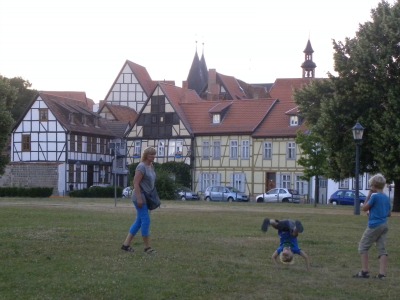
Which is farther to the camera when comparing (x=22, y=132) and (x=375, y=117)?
(x=22, y=132)

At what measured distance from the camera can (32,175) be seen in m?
79.8

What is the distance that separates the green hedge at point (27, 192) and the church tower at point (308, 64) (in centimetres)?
5239

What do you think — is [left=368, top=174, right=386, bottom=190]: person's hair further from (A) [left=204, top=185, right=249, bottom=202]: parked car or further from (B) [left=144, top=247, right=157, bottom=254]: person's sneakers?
(A) [left=204, top=185, right=249, bottom=202]: parked car

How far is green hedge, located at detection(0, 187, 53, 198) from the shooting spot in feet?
223

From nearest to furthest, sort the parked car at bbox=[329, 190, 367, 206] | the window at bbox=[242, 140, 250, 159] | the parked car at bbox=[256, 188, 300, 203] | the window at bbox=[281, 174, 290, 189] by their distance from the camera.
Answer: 1. the parked car at bbox=[329, 190, 367, 206]
2. the parked car at bbox=[256, 188, 300, 203]
3. the window at bbox=[281, 174, 290, 189]
4. the window at bbox=[242, 140, 250, 159]

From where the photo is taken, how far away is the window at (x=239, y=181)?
7781cm

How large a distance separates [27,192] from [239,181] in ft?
64.6

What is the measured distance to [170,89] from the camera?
271 feet

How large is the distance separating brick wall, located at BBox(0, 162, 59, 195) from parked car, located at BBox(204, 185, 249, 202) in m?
16.1

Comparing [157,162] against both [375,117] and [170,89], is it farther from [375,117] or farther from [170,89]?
[375,117]

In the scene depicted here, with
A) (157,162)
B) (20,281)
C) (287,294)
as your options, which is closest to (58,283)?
(20,281)

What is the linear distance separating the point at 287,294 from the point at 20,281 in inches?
133

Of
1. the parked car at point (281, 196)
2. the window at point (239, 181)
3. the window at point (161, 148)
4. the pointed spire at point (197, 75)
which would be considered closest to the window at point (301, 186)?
the parked car at point (281, 196)

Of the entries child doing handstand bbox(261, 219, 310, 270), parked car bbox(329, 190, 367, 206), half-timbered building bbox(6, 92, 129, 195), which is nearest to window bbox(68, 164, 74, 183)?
half-timbered building bbox(6, 92, 129, 195)
